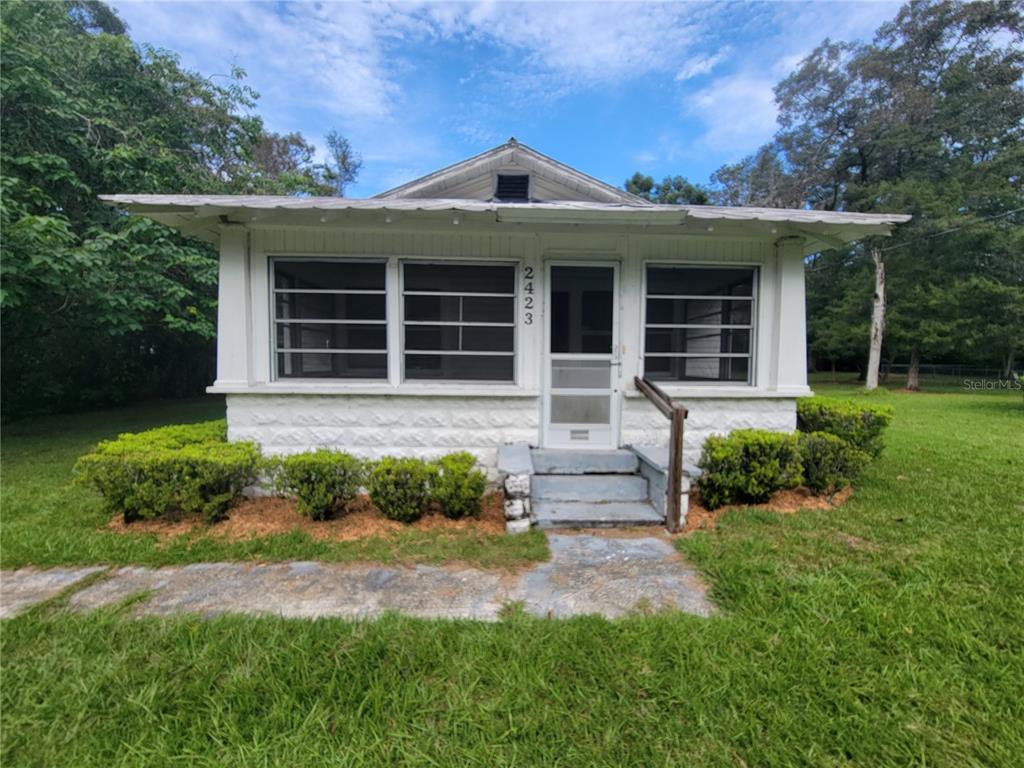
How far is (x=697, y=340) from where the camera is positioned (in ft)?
16.8

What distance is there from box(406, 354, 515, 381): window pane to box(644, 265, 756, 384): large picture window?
158 cm

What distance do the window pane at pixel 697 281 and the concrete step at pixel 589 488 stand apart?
2064 mm

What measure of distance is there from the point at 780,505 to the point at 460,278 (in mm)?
3903

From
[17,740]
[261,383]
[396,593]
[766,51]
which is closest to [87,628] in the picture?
[17,740]

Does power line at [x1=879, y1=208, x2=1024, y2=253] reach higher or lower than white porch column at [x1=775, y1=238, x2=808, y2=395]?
higher

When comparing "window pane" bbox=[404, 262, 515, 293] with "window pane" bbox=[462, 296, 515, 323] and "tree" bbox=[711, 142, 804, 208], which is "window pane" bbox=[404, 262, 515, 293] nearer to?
"window pane" bbox=[462, 296, 515, 323]

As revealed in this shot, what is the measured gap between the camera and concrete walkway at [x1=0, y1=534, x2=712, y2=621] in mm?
2621

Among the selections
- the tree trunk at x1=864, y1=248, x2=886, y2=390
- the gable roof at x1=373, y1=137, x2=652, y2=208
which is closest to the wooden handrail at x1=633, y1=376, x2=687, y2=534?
the gable roof at x1=373, y1=137, x2=652, y2=208

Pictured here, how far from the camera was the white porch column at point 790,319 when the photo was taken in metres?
4.65

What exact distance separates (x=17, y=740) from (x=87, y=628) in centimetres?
73

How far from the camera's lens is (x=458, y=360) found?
16.0ft

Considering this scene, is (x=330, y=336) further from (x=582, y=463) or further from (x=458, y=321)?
(x=582, y=463)

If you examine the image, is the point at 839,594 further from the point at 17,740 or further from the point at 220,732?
the point at 17,740
